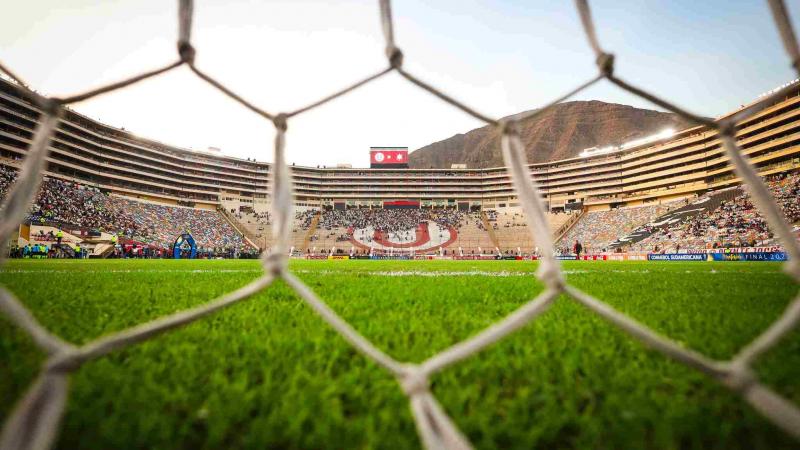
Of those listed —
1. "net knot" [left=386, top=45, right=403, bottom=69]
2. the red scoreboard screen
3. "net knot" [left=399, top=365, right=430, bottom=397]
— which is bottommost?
"net knot" [left=399, top=365, right=430, bottom=397]

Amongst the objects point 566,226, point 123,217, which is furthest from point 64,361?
point 566,226

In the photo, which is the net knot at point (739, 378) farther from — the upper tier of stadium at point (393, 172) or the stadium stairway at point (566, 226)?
the stadium stairway at point (566, 226)

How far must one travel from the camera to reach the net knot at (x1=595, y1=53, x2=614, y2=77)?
1374 mm

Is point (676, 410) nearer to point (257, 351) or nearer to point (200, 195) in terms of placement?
point (257, 351)

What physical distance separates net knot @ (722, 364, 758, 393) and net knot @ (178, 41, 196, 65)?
70.0 inches

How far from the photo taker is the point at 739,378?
0.73 m

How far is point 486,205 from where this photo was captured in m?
66.1

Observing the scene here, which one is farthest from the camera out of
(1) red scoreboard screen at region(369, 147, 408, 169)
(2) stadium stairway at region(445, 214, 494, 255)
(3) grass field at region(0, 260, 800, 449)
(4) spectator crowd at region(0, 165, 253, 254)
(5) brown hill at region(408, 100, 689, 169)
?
(5) brown hill at region(408, 100, 689, 169)

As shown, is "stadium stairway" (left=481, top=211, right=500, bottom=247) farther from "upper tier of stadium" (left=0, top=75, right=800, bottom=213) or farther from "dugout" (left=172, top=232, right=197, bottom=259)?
"dugout" (left=172, top=232, right=197, bottom=259)

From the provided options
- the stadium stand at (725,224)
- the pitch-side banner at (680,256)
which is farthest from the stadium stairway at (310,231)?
the stadium stand at (725,224)

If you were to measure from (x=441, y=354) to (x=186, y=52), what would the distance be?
4.44 ft

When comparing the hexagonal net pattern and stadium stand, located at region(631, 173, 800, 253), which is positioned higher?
stadium stand, located at region(631, 173, 800, 253)

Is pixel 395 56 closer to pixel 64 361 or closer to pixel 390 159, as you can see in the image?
pixel 64 361

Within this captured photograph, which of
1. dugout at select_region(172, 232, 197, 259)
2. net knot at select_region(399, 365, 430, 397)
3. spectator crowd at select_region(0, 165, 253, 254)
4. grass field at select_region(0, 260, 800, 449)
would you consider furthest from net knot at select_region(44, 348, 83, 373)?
spectator crowd at select_region(0, 165, 253, 254)
